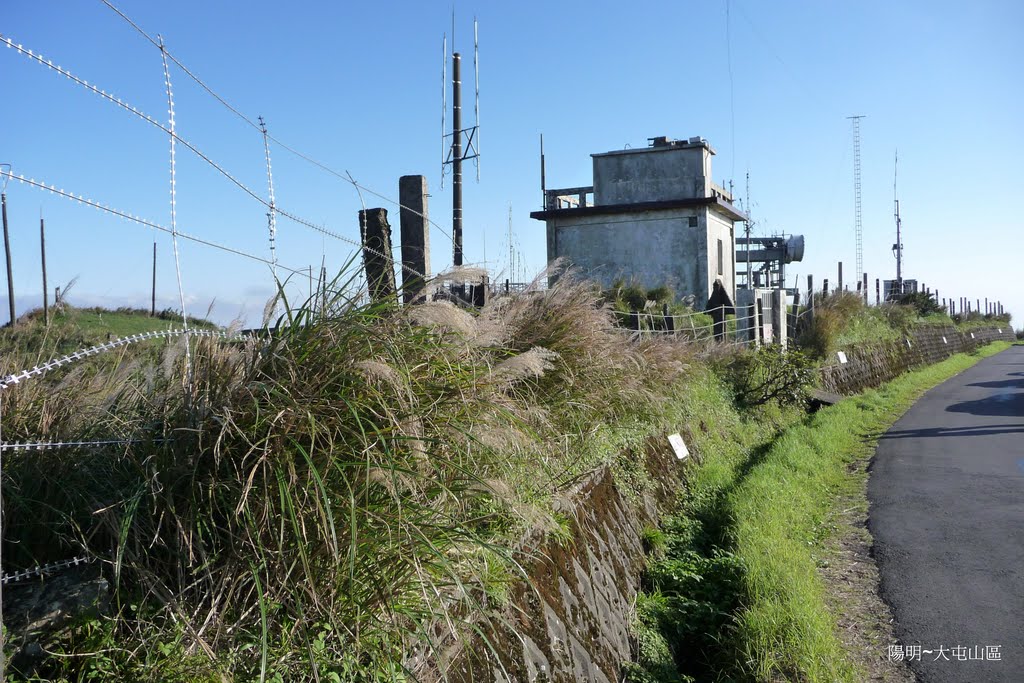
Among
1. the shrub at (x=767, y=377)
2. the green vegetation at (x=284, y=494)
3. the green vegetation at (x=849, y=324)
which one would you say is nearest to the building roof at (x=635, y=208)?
the green vegetation at (x=849, y=324)

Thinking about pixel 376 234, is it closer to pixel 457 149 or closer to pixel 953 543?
pixel 953 543

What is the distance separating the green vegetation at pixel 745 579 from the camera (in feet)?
18.0

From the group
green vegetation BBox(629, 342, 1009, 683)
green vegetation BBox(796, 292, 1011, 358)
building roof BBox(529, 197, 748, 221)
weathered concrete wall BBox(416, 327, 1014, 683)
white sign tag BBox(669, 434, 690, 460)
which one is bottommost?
green vegetation BBox(629, 342, 1009, 683)

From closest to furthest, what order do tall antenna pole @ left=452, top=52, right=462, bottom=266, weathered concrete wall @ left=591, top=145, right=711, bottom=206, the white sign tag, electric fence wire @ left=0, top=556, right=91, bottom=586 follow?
electric fence wire @ left=0, top=556, right=91, bottom=586, the white sign tag, tall antenna pole @ left=452, top=52, right=462, bottom=266, weathered concrete wall @ left=591, top=145, right=711, bottom=206

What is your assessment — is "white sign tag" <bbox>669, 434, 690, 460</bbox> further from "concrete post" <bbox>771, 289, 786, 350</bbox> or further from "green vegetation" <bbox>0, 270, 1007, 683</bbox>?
"concrete post" <bbox>771, 289, 786, 350</bbox>

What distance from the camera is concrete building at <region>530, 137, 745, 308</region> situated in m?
29.8

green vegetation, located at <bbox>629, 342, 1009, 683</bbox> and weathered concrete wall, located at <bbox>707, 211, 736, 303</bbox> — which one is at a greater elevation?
weathered concrete wall, located at <bbox>707, 211, 736, 303</bbox>

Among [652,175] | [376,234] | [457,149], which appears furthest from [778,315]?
[376,234]

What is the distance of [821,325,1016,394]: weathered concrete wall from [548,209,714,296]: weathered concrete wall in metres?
6.30

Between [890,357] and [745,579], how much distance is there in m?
21.1

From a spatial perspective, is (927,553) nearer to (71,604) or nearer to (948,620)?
(948,620)

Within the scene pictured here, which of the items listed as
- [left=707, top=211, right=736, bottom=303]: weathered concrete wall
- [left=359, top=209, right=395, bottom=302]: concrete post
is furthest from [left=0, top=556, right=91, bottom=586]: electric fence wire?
[left=707, top=211, right=736, bottom=303]: weathered concrete wall

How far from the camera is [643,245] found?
100 ft

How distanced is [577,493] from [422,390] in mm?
2241
